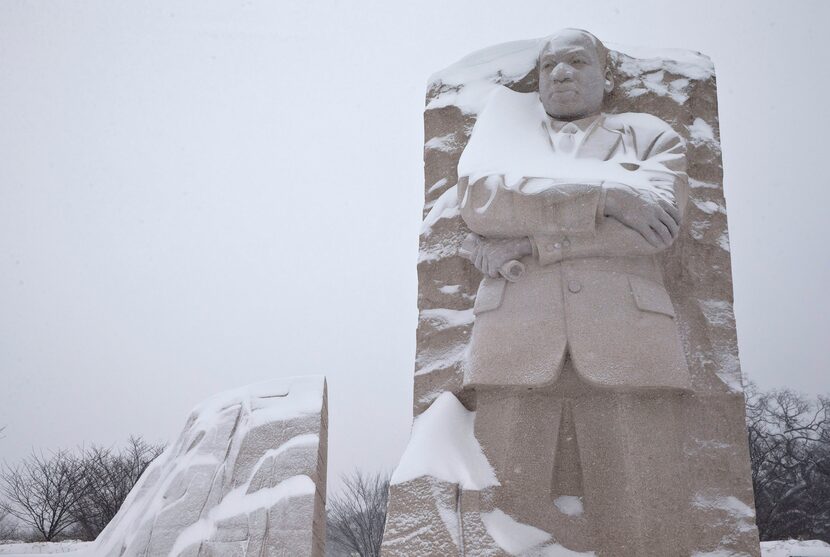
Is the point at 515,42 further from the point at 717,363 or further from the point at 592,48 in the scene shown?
the point at 717,363

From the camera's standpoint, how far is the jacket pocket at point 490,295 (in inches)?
128

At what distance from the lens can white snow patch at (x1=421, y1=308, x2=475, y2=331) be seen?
3852mm

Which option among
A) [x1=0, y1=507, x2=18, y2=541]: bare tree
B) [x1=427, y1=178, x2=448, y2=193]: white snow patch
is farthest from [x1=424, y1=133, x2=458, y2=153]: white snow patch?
[x1=0, y1=507, x2=18, y2=541]: bare tree

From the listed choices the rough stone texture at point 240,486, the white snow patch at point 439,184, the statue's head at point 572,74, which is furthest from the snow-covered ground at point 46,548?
the statue's head at point 572,74

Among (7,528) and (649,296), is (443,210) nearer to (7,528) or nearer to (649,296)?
(649,296)

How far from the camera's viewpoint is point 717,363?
11.8 feet

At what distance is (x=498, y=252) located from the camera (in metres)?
3.30

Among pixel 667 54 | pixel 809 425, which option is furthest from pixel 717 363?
pixel 809 425

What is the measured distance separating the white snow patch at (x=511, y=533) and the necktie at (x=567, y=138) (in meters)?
1.72

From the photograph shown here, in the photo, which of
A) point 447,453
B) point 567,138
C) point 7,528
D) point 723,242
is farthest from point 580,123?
point 7,528

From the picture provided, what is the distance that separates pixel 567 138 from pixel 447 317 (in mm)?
1088

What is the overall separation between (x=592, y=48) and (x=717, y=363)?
65.8 inches

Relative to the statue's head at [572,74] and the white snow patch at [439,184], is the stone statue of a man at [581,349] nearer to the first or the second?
the statue's head at [572,74]

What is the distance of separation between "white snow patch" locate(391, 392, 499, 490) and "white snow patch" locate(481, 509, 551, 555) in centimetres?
13
